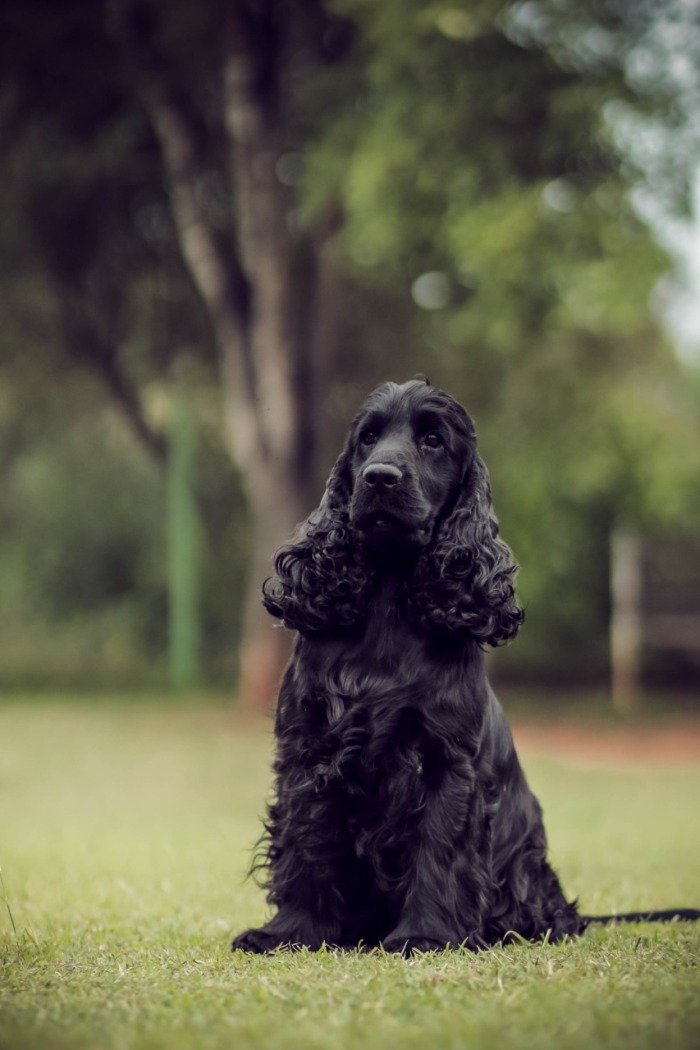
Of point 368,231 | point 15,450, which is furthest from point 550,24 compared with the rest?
point 15,450

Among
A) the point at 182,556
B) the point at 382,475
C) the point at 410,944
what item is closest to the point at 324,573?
the point at 382,475

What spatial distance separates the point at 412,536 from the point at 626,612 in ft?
48.8

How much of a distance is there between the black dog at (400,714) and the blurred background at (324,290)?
932 cm

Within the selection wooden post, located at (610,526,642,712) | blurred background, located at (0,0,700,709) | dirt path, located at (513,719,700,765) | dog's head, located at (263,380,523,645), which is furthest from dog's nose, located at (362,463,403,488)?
wooden post, located at (610,526,642,712)

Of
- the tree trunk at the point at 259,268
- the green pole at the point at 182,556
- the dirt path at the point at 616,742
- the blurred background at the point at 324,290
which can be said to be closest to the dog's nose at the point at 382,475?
the blurred background at the point at 324,290

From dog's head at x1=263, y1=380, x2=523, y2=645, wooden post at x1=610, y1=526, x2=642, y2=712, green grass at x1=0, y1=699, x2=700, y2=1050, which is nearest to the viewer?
green grass at x1=0, y1=699, x2=700, y2=1050

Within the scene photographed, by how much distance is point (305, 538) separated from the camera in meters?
4.45

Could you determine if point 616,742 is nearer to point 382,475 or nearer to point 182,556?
point 182,556

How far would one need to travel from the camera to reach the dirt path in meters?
13.8

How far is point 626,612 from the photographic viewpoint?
18516mm

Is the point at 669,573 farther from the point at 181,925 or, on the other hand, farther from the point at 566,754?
the point at 181,925

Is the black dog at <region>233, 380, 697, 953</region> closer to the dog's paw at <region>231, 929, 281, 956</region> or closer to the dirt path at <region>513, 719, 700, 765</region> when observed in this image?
the dog's paw at <region>231, 929, 281, 956</region>

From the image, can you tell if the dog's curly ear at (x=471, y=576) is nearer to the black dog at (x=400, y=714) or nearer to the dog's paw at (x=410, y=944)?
the black dog at (x=400, y=714)

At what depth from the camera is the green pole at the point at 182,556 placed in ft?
65.0
